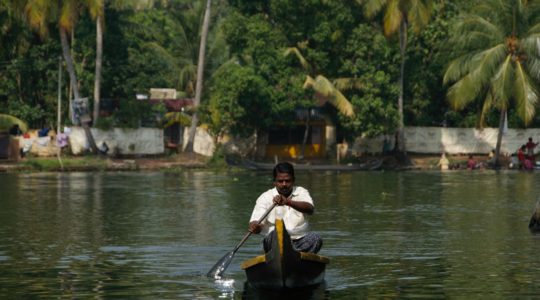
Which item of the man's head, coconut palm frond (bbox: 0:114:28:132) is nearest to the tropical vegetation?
coconut palm frond (bbox: 0:114:28:132)

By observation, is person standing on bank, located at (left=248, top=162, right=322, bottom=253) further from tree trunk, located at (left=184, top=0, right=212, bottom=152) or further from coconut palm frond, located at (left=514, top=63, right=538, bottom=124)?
tree trunk, located at (left=184, top=0, right=212, bottom=152)

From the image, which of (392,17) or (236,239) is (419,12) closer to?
(392,17)

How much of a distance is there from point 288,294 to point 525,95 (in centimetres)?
3465

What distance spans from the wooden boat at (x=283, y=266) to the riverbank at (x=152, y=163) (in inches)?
1343

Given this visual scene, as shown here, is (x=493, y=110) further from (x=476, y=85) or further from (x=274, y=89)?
(x=274, y=89)

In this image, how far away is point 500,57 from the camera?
156ft

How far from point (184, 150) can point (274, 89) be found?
5.49 m

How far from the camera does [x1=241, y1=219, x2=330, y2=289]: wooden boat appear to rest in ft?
42.5

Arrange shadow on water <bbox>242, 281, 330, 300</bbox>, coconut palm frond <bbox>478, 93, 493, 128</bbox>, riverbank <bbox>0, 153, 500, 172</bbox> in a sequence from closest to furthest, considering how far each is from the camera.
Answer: shadow on water <bbox>242, 281, 330, 300</bbox>, riverbank <bbox>0, 153, 500, 172</bbox>, coconut palm frond <bbox>478, 93, 493, 128</bbox>

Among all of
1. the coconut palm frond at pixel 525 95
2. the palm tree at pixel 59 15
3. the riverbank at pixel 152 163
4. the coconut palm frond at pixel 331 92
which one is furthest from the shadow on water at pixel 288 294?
the coconut palm frond at pixel 331 92

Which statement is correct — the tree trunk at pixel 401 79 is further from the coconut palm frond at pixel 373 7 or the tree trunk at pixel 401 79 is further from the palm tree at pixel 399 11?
the coconut palm frond at pixel 373 7

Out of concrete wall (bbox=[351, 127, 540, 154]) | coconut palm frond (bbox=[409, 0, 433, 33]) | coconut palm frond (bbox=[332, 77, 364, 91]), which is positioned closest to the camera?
coconut palm frond (bbox=[409, 0, 433, 33])

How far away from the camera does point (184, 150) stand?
52.8 metres

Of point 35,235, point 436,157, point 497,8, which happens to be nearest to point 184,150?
point 436,157
